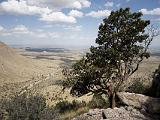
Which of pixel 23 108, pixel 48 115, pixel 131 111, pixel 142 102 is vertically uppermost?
pixel 23 108

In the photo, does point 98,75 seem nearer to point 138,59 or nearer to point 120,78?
point 120,78

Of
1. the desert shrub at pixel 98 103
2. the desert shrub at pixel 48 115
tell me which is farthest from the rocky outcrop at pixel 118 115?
the desert shrub at pixel 98 103

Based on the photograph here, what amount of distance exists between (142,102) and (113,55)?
5.72 meters

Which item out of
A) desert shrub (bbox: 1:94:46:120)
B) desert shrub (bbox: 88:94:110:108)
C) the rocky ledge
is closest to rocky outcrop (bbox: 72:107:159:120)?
the rocky ledge

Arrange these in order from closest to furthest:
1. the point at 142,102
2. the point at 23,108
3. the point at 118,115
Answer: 1. the point at 23,108
2. the point at 118,115
3. the point at 142,102

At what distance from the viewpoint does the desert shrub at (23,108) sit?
1566cm

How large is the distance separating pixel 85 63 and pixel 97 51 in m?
1.83

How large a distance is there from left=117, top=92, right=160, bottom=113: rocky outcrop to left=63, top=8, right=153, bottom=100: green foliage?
3134 millimetres

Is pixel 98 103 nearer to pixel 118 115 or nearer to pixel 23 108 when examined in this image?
pixel 118 115

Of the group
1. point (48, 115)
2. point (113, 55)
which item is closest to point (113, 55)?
point (113, 55)

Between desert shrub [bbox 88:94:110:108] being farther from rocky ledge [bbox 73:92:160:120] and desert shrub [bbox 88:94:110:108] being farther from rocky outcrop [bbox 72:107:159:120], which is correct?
rocky outcrop [bbox 72:107:159:120]

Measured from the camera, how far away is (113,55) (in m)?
25.5

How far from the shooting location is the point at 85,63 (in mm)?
27453

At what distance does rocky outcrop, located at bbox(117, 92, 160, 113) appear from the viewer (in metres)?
20.9
